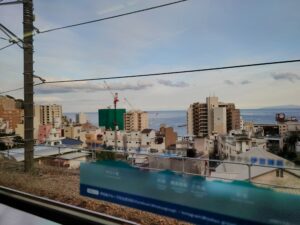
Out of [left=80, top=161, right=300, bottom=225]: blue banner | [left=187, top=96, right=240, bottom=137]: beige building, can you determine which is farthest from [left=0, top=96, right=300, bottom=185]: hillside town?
[left=80, top=161, right=300, bottom=225]: blue banner

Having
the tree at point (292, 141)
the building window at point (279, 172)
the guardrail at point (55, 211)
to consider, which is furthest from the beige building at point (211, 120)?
the guardrail at point (55, 211)

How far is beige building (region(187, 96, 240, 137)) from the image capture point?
215 inches

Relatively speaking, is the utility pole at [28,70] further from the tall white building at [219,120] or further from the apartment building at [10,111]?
the tall white building at [219,120]

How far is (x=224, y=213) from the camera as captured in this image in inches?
82.0

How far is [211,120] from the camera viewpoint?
19.0 feet

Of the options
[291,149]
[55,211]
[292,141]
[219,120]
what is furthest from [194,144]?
[55,211]

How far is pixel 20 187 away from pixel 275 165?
2.85 meters

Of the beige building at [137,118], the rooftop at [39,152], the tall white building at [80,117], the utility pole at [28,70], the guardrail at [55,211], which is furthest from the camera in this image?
the beige building at [137,118]

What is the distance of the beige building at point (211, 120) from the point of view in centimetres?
546

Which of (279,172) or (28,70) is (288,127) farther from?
(28,70)

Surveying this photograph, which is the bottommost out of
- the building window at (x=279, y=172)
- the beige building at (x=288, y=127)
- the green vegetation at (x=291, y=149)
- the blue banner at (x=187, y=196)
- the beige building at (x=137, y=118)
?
the blue banner at (x=187, y=196)

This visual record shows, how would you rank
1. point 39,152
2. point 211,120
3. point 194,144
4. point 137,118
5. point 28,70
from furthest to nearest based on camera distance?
point 137,118 → point 211,120 → point 194,144 → point 39,152 → point 28,70

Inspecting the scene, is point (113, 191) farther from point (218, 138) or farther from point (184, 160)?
point (218, 138)

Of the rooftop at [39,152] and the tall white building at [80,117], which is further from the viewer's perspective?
the tall white building at [80,117]
